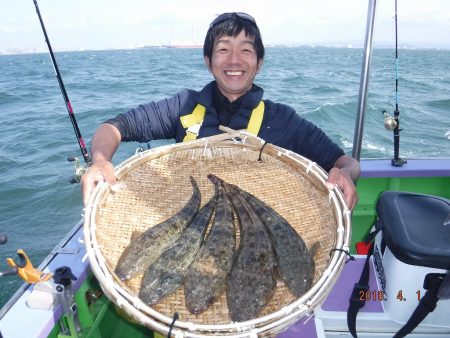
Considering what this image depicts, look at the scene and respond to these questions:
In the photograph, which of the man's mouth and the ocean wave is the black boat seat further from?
the ocean wave

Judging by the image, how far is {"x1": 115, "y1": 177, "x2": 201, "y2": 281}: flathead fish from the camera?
7.64 feet

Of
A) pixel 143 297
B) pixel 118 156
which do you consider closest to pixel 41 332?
pixel 143 297

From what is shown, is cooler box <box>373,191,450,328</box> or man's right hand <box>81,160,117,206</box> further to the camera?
man's right hand <box>81,160,117,206</box>

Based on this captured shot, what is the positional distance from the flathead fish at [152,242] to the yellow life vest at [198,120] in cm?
84

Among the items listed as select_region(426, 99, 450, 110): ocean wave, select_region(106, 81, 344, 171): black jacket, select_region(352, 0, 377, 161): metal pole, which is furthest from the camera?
select_region(426, 99, 450, 110): ocean wave

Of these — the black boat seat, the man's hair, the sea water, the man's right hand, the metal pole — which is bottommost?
the sea water

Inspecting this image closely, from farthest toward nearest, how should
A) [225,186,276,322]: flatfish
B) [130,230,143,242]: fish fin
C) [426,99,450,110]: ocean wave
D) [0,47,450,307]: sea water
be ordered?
[426,99,450,110]: ocean wave, [0,47,450,307]: sea water, [130,230,143,242]: fish fin, [225,186,276,322]: flatfish

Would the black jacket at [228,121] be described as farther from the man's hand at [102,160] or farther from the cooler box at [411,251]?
the cooler box at [411,251]

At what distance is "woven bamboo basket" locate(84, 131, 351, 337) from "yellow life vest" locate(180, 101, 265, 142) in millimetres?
325

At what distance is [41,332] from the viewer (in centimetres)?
211

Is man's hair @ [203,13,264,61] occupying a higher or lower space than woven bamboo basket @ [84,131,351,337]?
higher

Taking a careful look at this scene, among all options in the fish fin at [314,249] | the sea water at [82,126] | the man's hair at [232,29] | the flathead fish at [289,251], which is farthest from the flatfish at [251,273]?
the sea water at [82,126]

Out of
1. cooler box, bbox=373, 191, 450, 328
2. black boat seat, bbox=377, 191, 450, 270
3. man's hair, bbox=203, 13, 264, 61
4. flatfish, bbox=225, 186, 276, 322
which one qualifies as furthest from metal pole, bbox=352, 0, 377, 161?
flatfish, bbox=225, 186, 276, 322

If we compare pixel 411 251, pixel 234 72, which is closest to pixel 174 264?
pixel 411 251
